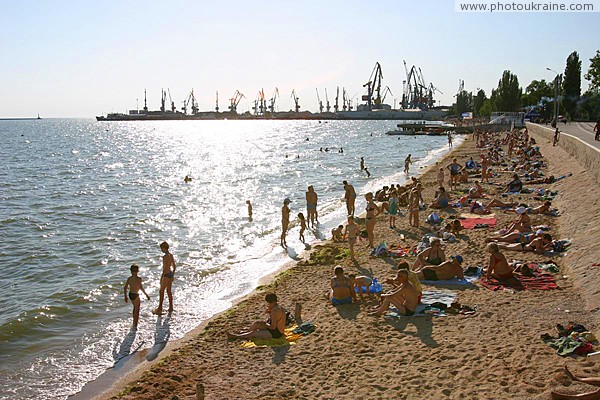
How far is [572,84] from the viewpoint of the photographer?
60.8m

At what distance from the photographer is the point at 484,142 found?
154ft

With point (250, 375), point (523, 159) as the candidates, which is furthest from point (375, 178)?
point (250, 375)

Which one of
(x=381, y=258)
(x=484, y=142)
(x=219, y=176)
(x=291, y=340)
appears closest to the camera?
(x=291, y=340)

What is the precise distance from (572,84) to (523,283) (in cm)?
6065

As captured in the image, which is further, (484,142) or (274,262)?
(484,142)

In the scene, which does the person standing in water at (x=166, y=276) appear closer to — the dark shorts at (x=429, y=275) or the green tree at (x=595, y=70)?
the dark shorts at (x=429, y=275)

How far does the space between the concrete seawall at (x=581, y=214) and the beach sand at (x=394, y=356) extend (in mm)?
68

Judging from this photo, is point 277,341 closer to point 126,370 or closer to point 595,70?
point 126,370

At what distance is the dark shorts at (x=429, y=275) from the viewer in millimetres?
10078

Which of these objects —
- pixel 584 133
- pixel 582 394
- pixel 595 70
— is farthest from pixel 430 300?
pixel 595 70

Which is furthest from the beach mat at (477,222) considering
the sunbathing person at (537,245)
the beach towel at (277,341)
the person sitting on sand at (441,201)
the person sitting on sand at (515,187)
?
the beach towel at (277,341)

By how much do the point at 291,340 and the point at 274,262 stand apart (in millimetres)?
5920

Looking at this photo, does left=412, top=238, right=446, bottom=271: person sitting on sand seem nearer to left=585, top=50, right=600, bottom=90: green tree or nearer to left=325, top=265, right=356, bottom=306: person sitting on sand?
left=325, top=265, right=356, bottom=306: person sitting on sand

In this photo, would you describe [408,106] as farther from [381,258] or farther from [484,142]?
Result: [381,258]
